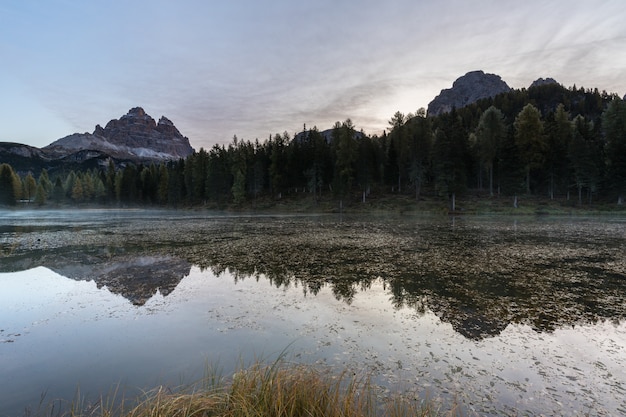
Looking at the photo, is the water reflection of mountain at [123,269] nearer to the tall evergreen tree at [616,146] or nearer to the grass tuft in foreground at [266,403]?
the grass tuft in foreground at [266,403]

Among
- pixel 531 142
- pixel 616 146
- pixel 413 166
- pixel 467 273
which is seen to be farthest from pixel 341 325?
pixel 616 146

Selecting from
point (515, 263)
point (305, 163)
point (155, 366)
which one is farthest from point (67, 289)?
point (305, 163)

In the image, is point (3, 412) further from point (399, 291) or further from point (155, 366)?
point (399, 291)

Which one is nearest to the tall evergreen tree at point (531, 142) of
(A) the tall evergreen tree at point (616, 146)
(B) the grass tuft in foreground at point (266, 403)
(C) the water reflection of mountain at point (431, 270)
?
(A) the tall evergreen tree at point (616, 146)

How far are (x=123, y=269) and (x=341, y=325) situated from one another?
13.4 metres

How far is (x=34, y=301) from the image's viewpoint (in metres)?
12.0

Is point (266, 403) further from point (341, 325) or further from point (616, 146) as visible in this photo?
point (616, 146)

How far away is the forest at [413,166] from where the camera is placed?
212ft

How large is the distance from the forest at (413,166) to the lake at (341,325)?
53042 mm

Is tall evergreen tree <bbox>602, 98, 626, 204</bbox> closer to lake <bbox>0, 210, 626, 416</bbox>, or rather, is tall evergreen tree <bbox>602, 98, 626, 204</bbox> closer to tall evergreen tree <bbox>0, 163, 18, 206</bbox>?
lake <bbox>0, 210, 626, 416</bbox>

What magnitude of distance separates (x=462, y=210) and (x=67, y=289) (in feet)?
204

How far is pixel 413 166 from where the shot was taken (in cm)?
7012

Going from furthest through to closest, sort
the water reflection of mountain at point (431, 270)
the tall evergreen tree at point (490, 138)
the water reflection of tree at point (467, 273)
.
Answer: the tall evergreen tree at point (490, 138), the water reflection of mountain at point (431, 270), the water reflection of tree at point (467, 273)

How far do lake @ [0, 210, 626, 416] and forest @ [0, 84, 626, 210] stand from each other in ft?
174
